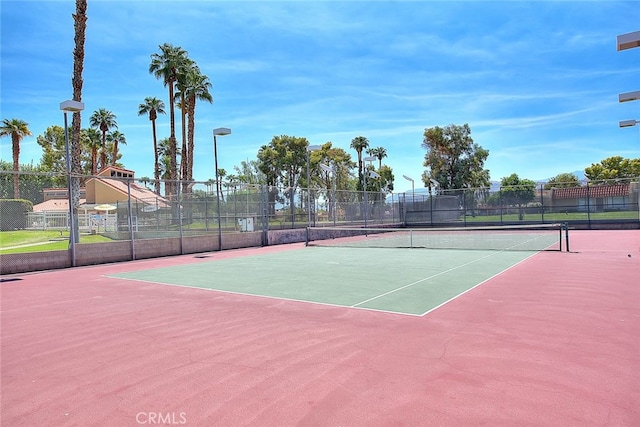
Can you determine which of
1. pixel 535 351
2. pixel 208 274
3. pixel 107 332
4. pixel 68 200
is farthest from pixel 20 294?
pixel 535 351

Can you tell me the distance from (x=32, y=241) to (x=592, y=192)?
1416 inches

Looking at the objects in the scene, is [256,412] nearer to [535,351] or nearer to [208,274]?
[535,351]

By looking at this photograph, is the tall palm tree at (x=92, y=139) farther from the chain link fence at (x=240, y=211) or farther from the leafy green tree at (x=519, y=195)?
the leafy green tree at (x=519, y=195)

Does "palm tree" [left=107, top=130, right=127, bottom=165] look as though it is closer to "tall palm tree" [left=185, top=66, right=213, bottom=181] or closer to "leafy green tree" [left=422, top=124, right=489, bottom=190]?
"tall palm tree" [left=185, top=66, right=213, bottom=181]

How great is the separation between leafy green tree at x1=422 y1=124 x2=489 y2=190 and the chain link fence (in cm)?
1640

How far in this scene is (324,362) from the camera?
482cm

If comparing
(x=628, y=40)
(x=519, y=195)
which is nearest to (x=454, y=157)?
(x=519, y=195)

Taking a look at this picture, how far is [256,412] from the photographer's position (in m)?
3.64

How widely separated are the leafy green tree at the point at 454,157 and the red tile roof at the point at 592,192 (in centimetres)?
1989

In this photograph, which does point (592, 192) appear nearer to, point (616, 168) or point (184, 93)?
point (184, 93)

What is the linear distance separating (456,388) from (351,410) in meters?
1.10

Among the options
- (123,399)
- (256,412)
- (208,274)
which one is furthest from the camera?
(208,274)
